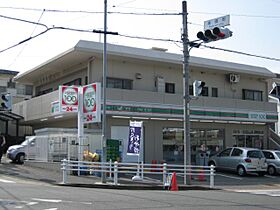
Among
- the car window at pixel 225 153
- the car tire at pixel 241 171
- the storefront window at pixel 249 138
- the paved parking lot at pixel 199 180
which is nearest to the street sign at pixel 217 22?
the paved parking lot at pixel 199 180

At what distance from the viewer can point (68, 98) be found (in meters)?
→ 21.4

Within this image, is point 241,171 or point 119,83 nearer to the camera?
point 241,171

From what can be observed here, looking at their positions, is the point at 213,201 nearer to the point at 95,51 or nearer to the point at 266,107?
the point at 95,51

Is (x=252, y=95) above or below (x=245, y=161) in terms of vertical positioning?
above

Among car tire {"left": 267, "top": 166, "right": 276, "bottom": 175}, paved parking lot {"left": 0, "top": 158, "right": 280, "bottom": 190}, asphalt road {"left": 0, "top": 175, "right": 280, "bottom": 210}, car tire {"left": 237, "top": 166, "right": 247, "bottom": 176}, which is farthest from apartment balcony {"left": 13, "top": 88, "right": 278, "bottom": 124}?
asphalt road {"left": 0, "top": 175, "right": 280, "bottom": 210}

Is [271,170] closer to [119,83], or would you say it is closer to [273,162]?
[273,162]

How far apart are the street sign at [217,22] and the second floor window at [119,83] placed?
11296 mm

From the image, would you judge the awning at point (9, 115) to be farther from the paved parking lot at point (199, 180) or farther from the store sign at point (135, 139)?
the store sign at point (135, 139)

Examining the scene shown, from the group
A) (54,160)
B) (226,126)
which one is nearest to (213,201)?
(54,160)

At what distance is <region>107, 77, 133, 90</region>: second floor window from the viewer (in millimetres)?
27312

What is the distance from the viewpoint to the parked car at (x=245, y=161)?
24203 mm

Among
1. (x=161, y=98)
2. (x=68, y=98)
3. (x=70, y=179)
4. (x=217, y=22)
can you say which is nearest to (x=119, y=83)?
(x=161, y=98)

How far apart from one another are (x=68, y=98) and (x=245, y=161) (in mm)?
10765

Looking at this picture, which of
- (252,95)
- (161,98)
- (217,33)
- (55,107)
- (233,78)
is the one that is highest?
(233,78)
